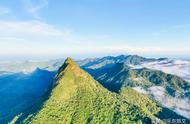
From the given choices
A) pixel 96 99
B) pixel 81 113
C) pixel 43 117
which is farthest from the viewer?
→ pixel 96 99

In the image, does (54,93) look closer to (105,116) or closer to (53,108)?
(53,108)

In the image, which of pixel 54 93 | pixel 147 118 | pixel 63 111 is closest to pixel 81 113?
pixel 63 111

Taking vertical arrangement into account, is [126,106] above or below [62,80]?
below

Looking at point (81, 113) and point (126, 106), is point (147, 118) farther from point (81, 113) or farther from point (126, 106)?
point (81, 113)

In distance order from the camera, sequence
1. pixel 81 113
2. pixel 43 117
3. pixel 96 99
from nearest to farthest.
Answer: pixel 43 117
pixel 81 113
pixel 96 99

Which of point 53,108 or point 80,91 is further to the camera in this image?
point 80,91

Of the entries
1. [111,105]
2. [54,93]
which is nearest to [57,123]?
[54,93]
